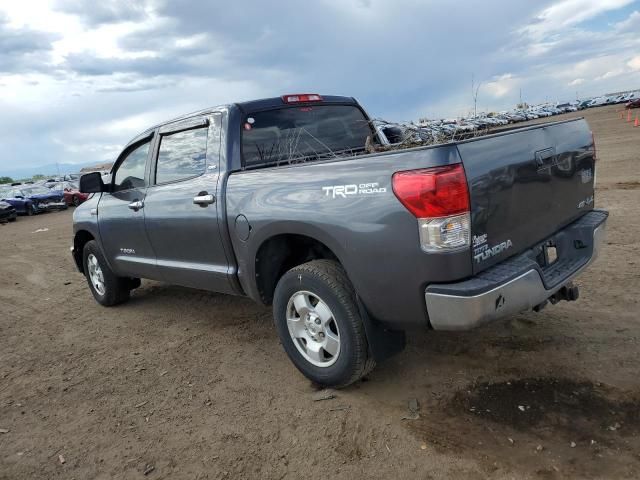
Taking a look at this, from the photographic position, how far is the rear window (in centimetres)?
418

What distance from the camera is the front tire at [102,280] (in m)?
6.02

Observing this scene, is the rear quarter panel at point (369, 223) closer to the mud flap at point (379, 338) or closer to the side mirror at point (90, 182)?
the mud flap at point (379, 338)

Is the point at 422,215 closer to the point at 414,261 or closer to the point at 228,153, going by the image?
the point at 414,261

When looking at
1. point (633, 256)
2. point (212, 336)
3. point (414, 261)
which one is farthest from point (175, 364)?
point (633, 256)

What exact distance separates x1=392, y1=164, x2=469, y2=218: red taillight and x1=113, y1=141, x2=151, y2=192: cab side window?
317 cm

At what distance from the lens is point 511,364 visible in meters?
3.61

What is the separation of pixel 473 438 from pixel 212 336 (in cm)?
278

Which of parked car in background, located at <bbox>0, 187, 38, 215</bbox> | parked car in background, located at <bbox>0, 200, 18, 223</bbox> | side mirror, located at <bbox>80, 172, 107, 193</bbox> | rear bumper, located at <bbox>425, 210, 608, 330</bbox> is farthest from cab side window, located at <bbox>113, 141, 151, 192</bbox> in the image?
parked car in background, located at <bbox>0, 187, 38, 215</bbox>

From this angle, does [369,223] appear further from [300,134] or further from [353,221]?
[300,134]

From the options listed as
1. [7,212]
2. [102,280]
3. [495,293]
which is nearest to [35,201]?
[7,212]

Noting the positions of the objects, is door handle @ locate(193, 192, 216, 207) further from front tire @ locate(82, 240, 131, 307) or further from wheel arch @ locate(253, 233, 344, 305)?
front tire @ locate(82, 240, 131, 307)

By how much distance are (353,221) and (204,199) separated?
1.54m

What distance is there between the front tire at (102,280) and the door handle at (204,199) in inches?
95.1

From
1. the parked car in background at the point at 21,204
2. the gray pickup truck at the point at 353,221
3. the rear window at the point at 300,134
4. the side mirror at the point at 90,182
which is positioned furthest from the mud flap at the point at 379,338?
the parked car in background at the point at 21,204
